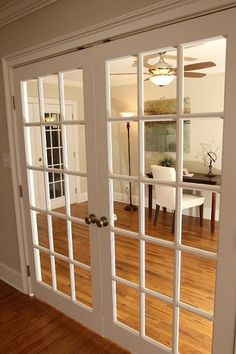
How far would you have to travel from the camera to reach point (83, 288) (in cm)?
270

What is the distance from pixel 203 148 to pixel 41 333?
3.58 m

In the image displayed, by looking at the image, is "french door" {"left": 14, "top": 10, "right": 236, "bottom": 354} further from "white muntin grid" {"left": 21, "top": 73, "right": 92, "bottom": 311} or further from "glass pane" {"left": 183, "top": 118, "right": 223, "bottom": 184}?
"glass pane" {"left": 183, "top": 118, "right": 223, "bottom": 184}

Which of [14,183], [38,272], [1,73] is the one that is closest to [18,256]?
[38,272]

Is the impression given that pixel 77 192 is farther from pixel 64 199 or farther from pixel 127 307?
pixel 127 307

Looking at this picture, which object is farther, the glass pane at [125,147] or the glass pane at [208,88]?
the glass pane at [125,147]

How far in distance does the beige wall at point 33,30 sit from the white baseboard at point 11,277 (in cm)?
5

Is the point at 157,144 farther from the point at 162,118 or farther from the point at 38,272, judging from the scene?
the point at 162,118

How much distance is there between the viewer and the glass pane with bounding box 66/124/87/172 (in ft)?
17.7

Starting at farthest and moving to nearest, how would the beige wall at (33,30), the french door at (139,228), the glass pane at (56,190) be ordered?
1. the glass pane at (56,190)
2. the beige wall at (33,30)
3. the french door at (139,228)

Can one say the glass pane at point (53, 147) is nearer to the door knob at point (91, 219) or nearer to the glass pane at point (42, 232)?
the glass pane at point (42, 232)

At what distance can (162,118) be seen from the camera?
5.01ft

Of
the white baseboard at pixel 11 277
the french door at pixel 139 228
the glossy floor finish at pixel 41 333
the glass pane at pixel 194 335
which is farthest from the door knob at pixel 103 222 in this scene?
the white baseboard at pixel 11 277

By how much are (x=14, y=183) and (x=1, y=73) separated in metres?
0.93

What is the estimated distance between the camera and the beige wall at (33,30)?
1.63 meters
